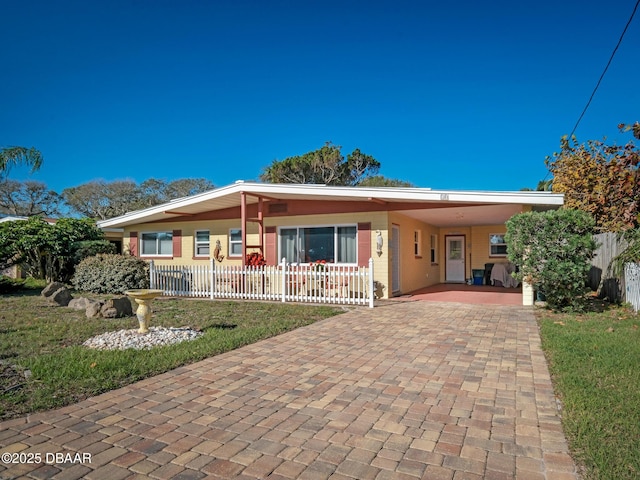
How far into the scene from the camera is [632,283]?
27.9 feet

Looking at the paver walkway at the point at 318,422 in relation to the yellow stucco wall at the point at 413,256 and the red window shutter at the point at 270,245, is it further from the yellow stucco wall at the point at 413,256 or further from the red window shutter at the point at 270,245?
the red window shutter at the point at 270,245

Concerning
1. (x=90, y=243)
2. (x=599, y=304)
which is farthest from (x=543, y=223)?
(x=90, y=243)

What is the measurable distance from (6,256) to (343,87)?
14.1 metres

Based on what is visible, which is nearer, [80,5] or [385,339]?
[385,339]

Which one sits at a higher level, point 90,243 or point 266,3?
point 266,3

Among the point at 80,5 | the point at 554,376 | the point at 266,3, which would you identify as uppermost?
the point at 266,3

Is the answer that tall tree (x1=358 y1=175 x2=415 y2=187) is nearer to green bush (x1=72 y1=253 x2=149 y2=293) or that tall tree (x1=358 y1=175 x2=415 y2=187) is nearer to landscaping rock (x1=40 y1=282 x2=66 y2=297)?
green bush (x1=72 y1=253 x2=149 y2=293)

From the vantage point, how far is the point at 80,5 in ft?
30.7

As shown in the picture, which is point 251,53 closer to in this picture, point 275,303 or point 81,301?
point 275,303

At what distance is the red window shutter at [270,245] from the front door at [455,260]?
8.18m

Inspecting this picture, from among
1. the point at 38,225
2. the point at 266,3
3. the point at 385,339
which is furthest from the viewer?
the point at 38,225

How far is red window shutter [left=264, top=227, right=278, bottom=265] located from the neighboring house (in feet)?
0.11

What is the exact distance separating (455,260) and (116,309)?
45.0 feet

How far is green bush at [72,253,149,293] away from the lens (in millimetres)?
13039
